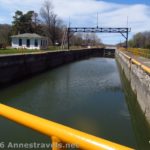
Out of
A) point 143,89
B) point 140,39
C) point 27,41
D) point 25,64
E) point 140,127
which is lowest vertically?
point 140,127

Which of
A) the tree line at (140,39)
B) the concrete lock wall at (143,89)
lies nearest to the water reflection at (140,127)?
the concrete lock wall at (143,89)

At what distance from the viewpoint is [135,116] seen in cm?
1247

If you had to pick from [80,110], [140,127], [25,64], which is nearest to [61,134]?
[140,127]

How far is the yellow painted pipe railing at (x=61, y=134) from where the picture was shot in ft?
5.13

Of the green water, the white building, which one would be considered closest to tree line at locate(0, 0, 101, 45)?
the white building

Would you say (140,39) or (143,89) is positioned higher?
(140,39)

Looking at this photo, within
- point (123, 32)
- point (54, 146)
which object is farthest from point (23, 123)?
point (123, 32)

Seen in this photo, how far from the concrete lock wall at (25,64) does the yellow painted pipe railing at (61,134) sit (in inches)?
749

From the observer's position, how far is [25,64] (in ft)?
89.6

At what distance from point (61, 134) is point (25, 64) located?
2594cm

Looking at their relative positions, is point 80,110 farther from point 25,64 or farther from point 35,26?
point 35,26

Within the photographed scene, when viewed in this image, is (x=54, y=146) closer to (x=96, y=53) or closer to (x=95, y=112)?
(x=95, y=112)

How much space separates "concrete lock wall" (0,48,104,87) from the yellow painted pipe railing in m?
19.0

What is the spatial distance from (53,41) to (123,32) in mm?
22149
